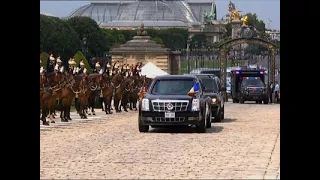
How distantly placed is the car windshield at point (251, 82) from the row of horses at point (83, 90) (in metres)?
11.5

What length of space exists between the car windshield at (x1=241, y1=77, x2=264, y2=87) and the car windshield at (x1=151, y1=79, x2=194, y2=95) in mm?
26674

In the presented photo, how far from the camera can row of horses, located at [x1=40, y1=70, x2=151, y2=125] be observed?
20594 mm

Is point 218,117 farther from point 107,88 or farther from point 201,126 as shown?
point 107,88

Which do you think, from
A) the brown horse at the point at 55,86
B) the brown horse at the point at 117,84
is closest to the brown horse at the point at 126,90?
the brown horse at the point at 117,84

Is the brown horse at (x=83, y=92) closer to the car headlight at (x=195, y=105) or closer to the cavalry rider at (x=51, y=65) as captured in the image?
the cavalry rider at (x=51, y=65)

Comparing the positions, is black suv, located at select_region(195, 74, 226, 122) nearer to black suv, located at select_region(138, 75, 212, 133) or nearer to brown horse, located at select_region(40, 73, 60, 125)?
black suv, located at select_region(138, 75, 212, 133)

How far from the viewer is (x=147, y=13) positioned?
150500 mm

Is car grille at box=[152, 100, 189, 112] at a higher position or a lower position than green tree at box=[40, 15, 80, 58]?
lower

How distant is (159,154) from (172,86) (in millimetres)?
6993

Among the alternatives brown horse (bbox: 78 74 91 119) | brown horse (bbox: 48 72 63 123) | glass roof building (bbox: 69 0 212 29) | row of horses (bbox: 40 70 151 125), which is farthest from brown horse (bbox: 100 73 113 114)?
glass roof building (bbox: 69 0 212 29)

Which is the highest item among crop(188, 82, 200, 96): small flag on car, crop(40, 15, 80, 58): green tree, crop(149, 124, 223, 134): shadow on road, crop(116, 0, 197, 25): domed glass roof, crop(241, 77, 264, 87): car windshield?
crop(116, 0, 197, 25): domed glass roof

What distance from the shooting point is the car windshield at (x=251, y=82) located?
45.4 metres
